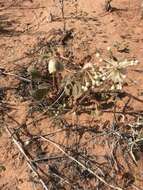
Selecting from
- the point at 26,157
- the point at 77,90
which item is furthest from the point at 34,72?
the point at 26,157

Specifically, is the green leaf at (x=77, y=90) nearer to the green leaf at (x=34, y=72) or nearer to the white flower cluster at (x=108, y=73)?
the white flower cluster at (x=108, y=73)

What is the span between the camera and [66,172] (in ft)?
10.0

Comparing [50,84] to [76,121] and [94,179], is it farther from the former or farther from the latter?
[94,179]

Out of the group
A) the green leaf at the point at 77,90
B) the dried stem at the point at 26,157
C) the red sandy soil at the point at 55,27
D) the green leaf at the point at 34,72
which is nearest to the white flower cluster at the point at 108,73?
the green leaf at the point at 77,90

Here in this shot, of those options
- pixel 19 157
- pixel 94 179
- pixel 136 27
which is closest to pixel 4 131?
pixel 19 157

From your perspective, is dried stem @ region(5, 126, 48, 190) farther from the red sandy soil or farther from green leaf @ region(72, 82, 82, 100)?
green leaf @ region(72, 82, 82, 100)

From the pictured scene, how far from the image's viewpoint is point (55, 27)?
3957 millimetres

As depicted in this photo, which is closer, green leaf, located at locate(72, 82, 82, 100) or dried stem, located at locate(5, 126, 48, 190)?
dried stem, located at locate(5, 126, 48, 190)

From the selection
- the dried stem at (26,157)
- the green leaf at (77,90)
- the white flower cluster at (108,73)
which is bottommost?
the dried stem at (26,157)

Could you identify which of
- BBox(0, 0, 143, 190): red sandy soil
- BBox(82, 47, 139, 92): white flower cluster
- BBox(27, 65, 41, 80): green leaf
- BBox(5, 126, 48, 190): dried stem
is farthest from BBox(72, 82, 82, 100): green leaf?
BBox(5, 126, 48, 190): dried stem

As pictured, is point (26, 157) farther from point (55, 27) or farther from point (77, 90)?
point (55, 27)

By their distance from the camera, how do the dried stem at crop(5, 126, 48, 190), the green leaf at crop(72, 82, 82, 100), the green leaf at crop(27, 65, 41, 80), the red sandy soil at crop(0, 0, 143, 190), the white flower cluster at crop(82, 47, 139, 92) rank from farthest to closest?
the green leaf at crop(27, 65, 41, 80) < the red sandy soil at crop(0, 0, 143, 190) < the green leaf at crop(72, 82, 82, 100) < the dried stem at crop(5, 126, 48, 190) < the white flower cluster at crop(82, 47, 139, 92)

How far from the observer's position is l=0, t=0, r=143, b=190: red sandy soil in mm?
3309

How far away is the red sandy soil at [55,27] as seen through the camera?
331 cm
